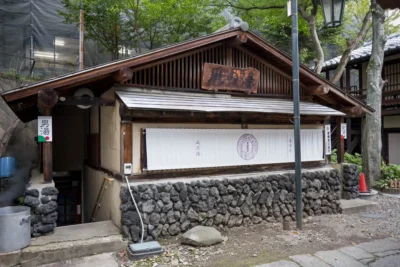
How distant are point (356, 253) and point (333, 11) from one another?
5.23 metres

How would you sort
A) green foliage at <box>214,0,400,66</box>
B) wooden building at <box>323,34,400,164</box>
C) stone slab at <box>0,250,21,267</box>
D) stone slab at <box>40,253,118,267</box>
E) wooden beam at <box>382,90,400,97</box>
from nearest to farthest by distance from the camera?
stone slab at <box>0,250,21,267</box>, stone slab at <box>40,253,118,267</box>, green foliage at <box>214,0,400,66</box>, wooden beam at <box>382,90,400,97</box>, wooden building at <box>323,34,400,164</box>

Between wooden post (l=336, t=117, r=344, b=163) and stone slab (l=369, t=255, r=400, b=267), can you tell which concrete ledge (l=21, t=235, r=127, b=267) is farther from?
wooden post (l=336, t=117, r=344, b=163)

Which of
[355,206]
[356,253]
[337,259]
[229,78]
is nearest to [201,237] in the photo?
[337,259]

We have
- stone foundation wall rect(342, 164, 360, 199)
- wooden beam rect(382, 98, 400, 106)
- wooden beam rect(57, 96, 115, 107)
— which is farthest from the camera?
wooden beam rect(382, 98, 400, 106)

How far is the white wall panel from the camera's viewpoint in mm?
6953

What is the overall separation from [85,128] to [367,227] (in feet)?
32.2

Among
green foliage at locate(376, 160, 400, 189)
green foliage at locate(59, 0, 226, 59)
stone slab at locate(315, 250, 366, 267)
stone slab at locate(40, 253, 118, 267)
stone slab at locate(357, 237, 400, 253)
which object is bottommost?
stone slab at locate(357, 237, 400, 253)

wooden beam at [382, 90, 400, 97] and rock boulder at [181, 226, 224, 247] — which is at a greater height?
wooden beam at [382, 90, 400, 97]

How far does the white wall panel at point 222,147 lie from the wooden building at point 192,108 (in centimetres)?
2

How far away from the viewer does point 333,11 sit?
654 centimetres

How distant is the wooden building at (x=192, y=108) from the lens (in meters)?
6.59

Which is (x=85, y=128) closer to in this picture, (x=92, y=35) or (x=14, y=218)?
(x=14, y=218)

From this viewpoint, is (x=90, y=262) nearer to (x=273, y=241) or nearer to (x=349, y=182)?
(x=273, y=241)

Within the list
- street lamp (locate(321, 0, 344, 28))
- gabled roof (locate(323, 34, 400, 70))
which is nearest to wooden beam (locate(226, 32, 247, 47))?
street lamp (locate(321, 0, 344, 28))
